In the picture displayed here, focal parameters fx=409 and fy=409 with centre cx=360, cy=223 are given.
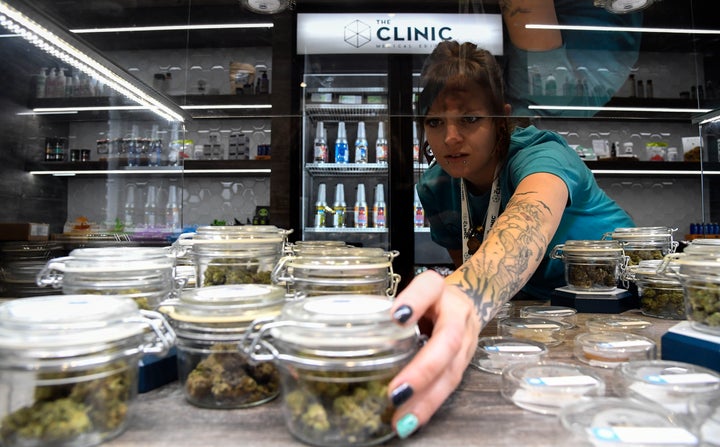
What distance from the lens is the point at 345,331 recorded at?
46cm

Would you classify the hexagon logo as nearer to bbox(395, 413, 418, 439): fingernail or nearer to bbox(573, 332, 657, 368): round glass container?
bbox(573, 332, 657, 368): round glass container

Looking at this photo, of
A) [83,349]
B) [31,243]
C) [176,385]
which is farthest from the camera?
[31,243]

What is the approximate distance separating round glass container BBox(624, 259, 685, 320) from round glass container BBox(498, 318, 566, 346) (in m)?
0.37

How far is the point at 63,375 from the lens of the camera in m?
0.44

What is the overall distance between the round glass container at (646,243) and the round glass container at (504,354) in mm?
813

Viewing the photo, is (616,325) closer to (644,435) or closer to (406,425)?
(644,435)

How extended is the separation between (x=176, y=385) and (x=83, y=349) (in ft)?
0.76

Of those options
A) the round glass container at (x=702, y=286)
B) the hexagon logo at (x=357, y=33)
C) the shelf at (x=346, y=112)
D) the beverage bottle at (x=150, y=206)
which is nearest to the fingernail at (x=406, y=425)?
the round glass container at (x=702, y=286)

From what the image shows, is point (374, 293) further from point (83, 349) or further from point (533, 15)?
point (533, 15)

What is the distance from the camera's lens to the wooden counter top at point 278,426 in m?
0.46

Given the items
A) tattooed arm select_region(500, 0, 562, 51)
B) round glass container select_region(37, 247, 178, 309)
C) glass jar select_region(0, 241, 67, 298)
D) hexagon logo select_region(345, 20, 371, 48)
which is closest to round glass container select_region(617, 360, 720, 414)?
round glass container select_region(37, 247, 178, 309)

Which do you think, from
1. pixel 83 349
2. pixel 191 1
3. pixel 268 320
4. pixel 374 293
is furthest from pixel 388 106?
pixel 83 349

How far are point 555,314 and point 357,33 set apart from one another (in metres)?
1.21

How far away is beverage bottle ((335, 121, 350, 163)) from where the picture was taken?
2.46 meters
